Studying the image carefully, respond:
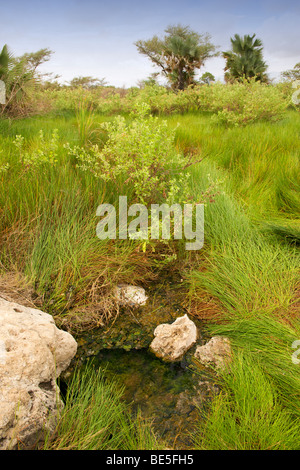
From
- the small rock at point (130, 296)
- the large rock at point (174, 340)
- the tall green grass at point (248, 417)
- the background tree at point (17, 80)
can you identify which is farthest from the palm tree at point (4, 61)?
the tall green grass at point (248, 417)

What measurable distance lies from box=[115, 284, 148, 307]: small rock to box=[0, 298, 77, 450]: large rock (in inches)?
36.6

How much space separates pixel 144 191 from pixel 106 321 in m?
1.48

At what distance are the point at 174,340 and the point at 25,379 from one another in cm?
116

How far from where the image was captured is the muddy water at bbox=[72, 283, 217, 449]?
2.01 meters

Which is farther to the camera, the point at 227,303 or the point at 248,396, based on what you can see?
the point at 227,303

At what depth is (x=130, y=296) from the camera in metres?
3.05

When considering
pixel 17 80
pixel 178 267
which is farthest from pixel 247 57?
pixel 178 267

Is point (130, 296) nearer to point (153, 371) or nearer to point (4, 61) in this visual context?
point (153, 371)

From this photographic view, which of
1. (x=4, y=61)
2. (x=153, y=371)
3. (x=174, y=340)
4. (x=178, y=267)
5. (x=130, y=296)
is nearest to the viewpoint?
(x=153, y=371)

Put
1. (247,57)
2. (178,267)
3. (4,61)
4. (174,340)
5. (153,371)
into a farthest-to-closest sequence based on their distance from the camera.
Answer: (247,57), (4,61), (178,267), (174,340), (153,371)


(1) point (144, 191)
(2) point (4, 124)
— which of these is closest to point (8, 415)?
(1) point (144, 191)

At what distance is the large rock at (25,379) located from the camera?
1.62m

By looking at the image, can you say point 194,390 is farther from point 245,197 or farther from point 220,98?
point 220,98

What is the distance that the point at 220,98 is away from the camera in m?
7.77
